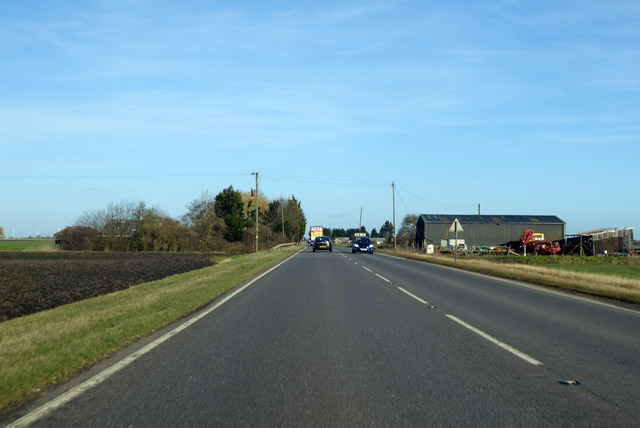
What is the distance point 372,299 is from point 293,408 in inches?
336

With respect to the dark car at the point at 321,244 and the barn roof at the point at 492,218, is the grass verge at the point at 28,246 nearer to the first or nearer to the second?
the dark car at the point at 321,244

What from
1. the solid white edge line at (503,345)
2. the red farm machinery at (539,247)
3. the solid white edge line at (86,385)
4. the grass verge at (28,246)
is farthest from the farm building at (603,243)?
the grass verge at (28,246)

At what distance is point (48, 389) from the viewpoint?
5.36 m

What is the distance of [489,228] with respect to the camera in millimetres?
82500

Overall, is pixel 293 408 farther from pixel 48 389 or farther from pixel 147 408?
pixel 48 389

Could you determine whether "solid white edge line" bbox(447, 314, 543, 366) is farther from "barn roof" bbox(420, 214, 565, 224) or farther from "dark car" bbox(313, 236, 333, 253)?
"barn roof" bbox(420, 214, 565, 224)

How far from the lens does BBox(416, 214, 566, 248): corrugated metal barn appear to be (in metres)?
81.7

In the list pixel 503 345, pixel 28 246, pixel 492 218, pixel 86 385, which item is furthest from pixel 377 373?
pixel 492 218

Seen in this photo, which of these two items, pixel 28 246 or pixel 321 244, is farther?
pixel 28 246

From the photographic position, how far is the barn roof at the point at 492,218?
83375mm

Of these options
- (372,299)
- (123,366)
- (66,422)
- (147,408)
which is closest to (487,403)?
(147,408)

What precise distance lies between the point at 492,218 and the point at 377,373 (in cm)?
8301

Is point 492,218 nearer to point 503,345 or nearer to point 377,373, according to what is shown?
point 503,345

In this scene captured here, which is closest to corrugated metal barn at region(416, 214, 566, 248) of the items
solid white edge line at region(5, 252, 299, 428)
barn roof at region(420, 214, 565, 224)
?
barn roof at region(420, 214, 565, 224)
